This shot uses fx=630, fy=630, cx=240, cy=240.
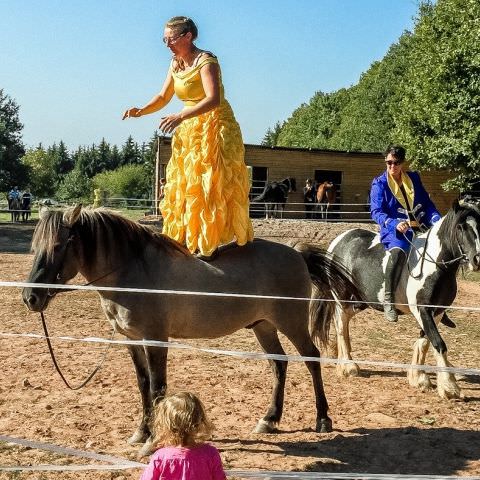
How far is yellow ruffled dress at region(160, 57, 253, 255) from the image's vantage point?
4.95m

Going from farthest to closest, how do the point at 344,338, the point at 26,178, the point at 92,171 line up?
the point at 92,171, the point at 26,178, the point at 344,338

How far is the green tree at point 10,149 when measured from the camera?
129 feet

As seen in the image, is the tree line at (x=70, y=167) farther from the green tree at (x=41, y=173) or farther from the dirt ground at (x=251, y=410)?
the dirt ground at (x=251, y=410)

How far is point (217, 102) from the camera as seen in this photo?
4.78 meters

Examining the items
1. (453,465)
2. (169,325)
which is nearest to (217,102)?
(169,325)

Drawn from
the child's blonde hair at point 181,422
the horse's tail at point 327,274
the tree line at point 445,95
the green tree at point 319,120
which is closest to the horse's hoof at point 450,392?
the horse's tail at point 327,274

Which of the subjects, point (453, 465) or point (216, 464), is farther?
point (453, 465)

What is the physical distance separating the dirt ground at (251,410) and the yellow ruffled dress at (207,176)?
1632mm

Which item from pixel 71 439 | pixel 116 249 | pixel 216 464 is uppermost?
pixel 116 249

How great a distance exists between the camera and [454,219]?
618cm

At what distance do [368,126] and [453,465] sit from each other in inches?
1757

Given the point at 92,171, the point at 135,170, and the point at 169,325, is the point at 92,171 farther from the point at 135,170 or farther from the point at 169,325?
the point at 169,325

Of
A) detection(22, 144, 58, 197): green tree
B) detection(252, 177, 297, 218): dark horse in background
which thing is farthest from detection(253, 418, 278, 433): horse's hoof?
detection(22, 144, 58, 197): green tree

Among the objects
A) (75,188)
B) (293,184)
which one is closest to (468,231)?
(293,184)
